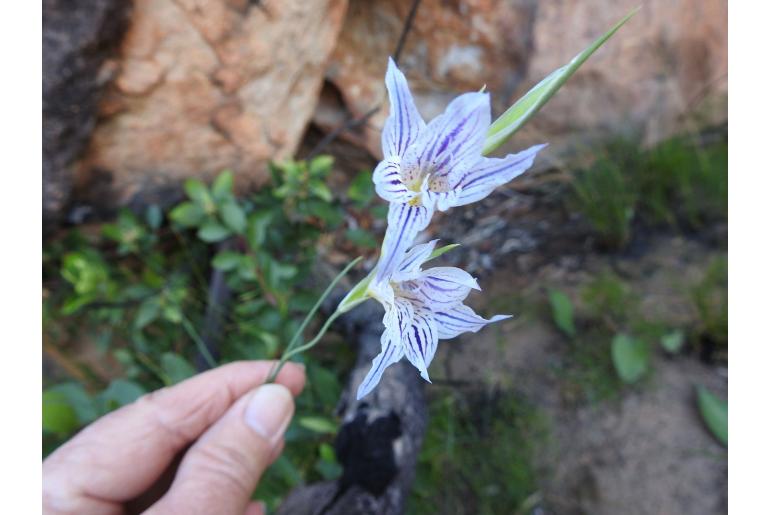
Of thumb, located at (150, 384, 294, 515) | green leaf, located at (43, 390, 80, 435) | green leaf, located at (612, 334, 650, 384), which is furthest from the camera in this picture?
green leaf, located at (612, 334, 650, 384)

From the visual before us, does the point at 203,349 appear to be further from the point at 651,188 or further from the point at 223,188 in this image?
the point at 651,188

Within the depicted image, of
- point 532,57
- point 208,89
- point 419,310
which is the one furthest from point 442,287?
point 532,57

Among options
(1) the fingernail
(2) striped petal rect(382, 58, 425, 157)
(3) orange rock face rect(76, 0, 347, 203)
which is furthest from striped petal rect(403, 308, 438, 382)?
(3) orange rock face rect(76, 0, 347, 203)

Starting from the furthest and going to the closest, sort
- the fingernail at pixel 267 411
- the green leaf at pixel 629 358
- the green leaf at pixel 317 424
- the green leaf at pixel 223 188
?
the green leaf at pixel 629 358 → the green leaf at pixel 223 188 → the green leaf at pixel 317 424 → the fingernail at pixel 267 411

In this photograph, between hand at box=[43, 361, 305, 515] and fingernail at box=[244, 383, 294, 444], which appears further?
fingernail at box=[244, 383, 294, 444]

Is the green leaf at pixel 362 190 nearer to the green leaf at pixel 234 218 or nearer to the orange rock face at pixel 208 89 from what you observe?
the green leaf at pixel 234 218

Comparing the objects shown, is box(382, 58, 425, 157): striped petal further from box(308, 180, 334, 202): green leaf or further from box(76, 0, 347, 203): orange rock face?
box(76, 0, 347, 203): orange rock face

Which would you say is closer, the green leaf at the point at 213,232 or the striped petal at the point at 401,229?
the striped petal at the point at 401,229

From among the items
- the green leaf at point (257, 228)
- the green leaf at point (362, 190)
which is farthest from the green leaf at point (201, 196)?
the green leaf at point (362, 190)
